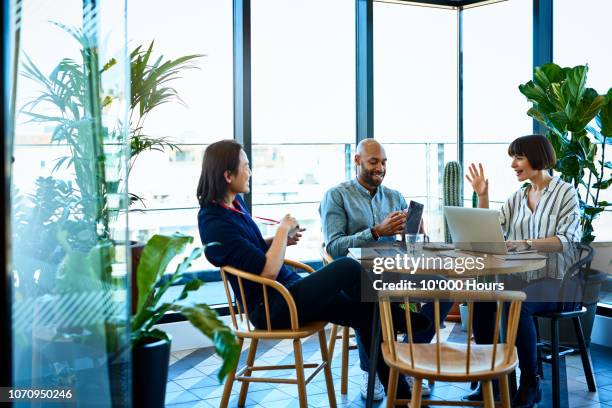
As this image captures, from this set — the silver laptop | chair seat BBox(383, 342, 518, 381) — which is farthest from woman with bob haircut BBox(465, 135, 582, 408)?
chair seat BBox(383, 342, 518, 381)

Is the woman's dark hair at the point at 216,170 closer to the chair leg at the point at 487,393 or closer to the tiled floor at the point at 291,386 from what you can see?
the tiled floor at the point at 291,386

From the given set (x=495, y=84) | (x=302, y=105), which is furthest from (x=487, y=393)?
(x=495, y=84)

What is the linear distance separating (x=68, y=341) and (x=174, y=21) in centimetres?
320

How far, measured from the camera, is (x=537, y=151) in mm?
3861

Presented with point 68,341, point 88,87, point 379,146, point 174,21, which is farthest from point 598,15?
point 68,341

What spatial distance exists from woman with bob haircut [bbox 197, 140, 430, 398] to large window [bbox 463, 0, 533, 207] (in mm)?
2416

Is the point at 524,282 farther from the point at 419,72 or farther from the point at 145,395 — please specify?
the point at 419,72

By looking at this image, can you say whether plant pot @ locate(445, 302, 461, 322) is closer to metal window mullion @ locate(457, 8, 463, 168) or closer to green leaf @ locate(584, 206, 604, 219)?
metal window mullion @ locate(457, 8, 463, 168)

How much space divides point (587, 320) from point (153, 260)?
266cm

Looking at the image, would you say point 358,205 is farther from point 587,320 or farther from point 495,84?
point 495,84

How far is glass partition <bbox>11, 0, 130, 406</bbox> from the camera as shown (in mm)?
1908

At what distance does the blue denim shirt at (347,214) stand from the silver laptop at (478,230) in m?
0.57

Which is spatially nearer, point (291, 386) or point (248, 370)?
point (248, 370)

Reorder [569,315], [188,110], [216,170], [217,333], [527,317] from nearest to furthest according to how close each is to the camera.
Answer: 1. [217,333]
2. [216,170]
3. [527,317]
4. [569,315]
5. [188,110]
